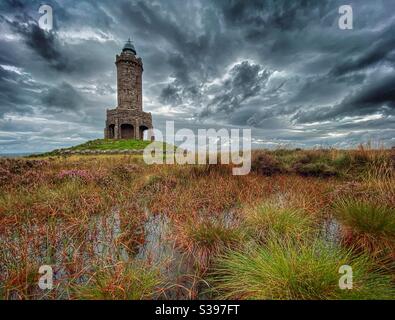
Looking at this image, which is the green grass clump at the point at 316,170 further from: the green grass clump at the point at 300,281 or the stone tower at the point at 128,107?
the stone tower at the point at 128,107

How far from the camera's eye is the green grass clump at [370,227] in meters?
2.56

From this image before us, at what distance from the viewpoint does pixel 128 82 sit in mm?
39688

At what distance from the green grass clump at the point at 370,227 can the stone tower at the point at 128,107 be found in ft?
125

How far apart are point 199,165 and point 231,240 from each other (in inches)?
217

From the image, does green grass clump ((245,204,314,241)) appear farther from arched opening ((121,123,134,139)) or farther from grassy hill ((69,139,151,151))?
arched opening ((121,123,134,139))

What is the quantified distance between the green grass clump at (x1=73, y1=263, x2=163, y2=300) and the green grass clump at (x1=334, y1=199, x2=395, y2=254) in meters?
2.66

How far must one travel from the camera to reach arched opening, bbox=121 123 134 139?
38.8m

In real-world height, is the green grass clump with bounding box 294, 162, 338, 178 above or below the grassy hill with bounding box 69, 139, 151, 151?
below

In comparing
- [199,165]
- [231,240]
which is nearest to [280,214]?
[231,240]

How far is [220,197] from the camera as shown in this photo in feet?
16.4
